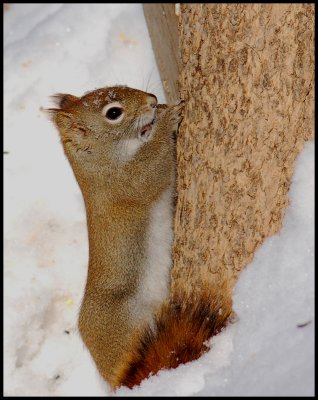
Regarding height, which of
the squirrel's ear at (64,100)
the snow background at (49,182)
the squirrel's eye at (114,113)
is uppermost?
the squirrel's ear at (64,100)

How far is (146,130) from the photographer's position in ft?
8.18

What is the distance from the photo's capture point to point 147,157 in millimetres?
2492

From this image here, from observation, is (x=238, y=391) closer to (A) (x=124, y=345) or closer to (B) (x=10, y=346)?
(A) (x=124, y=345)

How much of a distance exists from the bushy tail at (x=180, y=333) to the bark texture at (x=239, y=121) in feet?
0.24

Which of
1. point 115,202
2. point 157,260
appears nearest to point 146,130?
point 115,202

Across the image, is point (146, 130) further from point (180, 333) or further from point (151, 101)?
point (180, 333)

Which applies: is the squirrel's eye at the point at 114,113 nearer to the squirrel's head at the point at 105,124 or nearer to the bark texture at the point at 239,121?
the squirrel's head at the point at 105,124

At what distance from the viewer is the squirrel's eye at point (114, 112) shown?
249cm

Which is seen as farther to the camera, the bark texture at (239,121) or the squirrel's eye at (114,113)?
the squirrel's eye at (114,113)

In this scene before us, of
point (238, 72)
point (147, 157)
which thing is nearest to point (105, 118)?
point (147, 157)

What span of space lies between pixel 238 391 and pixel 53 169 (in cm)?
188

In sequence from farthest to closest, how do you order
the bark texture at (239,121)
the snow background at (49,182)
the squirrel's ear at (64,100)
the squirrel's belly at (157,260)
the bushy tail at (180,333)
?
the snow background at (49,182) → the squirrel's ear at (64,100) → the squirrel's belly at (157,260) → the bushy tail at (180,333) → the bark texture at (239,121)

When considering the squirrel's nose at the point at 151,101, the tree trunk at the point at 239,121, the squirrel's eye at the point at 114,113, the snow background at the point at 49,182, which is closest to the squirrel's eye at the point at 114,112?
the squirrel's eye at the point at 114,113

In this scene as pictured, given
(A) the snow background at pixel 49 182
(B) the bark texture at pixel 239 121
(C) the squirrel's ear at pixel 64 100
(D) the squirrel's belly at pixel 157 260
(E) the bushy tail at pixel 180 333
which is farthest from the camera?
(A) the snow background at pixel 49 182
